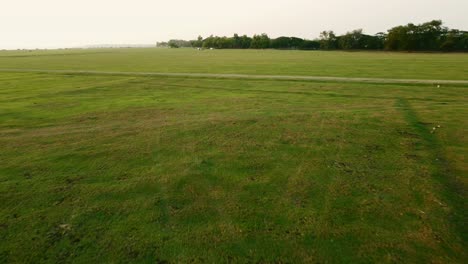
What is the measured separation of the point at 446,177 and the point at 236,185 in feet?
17.6

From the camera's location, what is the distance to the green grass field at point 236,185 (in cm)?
514

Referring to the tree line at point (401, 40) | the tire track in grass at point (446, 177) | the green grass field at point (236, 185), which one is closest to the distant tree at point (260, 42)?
the tree line at point (401, 40)

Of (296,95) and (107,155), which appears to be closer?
(107,155)

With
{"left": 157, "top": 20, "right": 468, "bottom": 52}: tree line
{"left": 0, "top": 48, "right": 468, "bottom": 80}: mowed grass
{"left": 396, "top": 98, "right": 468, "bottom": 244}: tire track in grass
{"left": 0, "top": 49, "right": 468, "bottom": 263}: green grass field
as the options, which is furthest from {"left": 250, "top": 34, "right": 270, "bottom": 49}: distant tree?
{"left": 396, "top": 98, "right": 468, "bottom": 244}: tire track in grass

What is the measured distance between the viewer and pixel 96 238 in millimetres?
5395

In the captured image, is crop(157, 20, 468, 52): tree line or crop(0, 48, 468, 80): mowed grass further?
crop(157, 20, 468, 52): tree line

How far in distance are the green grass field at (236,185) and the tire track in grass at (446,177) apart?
0.04 m

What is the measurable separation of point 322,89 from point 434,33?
86.9 metres

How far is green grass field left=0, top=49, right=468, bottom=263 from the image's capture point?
5141 mm

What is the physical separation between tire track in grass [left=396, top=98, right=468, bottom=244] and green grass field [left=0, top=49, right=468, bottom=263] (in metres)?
0.04

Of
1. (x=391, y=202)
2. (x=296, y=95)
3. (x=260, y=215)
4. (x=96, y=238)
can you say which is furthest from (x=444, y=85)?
(x=96, y=238)

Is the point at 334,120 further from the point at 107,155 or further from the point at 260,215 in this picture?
the point at 107,155

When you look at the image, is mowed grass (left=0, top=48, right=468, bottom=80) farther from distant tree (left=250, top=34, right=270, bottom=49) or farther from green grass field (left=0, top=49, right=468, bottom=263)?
distant tree (left=250, top=34, right=270, bottom=49)

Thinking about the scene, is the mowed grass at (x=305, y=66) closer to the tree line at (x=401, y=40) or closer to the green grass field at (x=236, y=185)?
the green grass field at (x=236, y=185)
